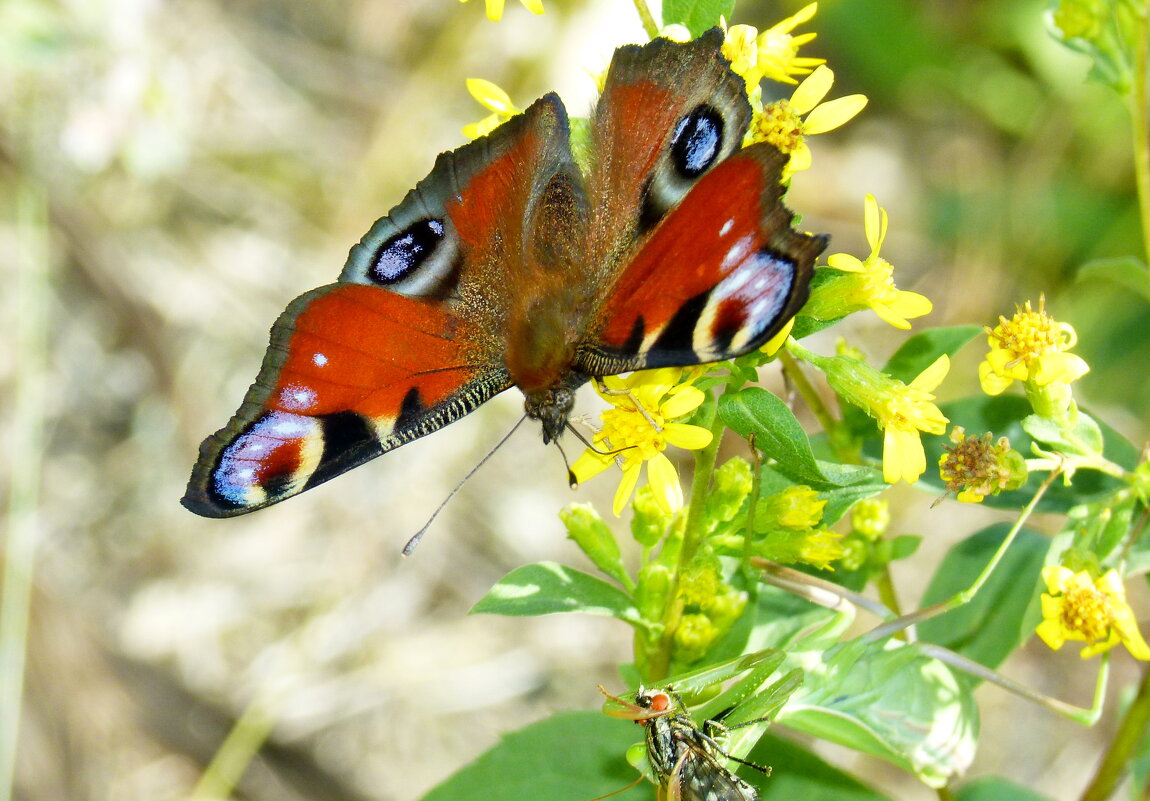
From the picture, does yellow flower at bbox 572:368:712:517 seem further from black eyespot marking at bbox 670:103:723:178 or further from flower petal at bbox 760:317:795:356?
black eyespot marking at bbox 670:103:723:178

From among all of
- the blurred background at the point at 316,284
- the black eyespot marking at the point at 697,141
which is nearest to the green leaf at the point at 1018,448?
the black eyespot marking at the point at 697,141

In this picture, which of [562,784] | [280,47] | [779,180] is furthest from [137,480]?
[779,180]

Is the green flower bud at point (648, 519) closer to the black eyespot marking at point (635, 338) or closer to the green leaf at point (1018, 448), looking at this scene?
the black eyespot marking at point (635, 338)

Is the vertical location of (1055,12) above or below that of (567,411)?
above

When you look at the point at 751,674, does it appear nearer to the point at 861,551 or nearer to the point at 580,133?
the point at 861,551

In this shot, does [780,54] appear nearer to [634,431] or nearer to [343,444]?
[634,431]

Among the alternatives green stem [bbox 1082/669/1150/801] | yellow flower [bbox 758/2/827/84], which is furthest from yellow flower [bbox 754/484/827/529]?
green stem [bbox 1082/669/1150/801]
